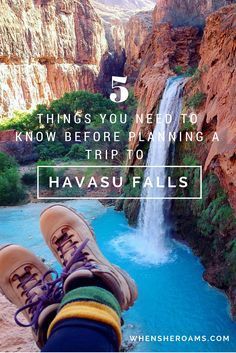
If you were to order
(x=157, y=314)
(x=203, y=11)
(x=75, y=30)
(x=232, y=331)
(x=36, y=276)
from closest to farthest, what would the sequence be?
(x=36, y=276) < (x=232, y=331) < (x=157, y=314) < (x=203, y=11) < (x=75, y=30)

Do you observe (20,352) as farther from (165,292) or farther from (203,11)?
(203,11)

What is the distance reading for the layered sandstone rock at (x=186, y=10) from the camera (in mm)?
4930

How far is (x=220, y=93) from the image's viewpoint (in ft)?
7.69

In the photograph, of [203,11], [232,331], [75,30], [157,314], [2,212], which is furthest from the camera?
[75,30]

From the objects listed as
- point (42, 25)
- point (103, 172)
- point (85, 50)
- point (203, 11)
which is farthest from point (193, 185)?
point (85, 50)

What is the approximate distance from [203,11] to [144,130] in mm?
2869

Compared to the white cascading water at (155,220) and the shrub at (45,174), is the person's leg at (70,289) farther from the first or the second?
the white cascading water at (155,220)

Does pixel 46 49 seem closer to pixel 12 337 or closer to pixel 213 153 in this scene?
pixel 213 153

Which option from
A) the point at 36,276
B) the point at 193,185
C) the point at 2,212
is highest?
the point at 36,276

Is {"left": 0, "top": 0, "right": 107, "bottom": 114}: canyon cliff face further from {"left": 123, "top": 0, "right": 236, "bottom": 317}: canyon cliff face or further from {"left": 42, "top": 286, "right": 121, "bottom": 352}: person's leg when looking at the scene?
{"left": 42, "top": 286, "right": 121, "bottom": 352}: person's leg

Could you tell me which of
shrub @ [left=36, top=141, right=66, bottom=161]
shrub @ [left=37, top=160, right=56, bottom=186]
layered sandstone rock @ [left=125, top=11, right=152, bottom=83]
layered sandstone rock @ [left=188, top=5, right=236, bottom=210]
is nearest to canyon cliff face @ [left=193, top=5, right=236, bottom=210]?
layered sandstone rock @ [left=188, top=5, right=236, bottom=210]

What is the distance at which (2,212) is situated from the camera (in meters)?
3.95

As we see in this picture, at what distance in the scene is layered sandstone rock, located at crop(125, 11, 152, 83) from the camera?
966 cm

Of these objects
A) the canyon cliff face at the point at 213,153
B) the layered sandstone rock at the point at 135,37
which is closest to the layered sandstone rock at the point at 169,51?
the canyon cliff face at the point at 213,153
